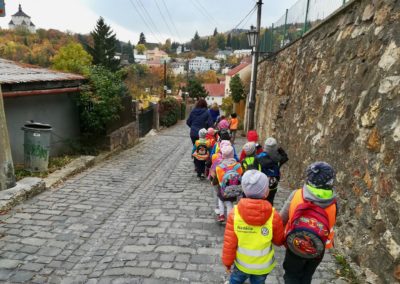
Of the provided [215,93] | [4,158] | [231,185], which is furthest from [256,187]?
[215,93]

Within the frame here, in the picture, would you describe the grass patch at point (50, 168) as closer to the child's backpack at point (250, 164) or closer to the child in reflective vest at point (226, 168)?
the child in reflective vest at point (226, 168)

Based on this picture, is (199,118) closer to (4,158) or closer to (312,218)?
(4,158)

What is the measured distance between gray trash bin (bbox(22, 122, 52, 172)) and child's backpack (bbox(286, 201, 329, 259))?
19.1ft

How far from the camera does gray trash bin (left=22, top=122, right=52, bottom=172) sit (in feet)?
22.6

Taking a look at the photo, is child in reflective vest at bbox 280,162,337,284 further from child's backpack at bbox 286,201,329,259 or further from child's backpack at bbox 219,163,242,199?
child's backpack at bbox 219,163,242,199

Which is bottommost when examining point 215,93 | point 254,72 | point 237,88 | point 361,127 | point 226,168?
point 215,93

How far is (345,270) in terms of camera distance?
12.3 feet

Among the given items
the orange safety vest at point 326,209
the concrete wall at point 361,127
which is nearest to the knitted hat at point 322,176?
the orange safety vest at point 326,209

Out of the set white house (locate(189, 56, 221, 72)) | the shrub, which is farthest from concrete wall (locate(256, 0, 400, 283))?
white house (locate(189, 56, 221, 72))

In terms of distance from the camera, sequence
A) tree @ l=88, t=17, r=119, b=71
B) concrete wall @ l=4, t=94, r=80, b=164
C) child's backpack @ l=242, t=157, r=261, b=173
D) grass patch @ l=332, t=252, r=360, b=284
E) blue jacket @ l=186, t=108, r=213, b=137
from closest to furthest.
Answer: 1. grass patch @ l=332, t=252, r=360, b=284
2. child's backpack @ l=242, t=157, r=261, b=173
3. concrete wall @ l=4, t=94, r=80, b=164
4. blue jacket @ l=186, t=108, r=213, b=137
5. tree @ l=88, t=17, r=119, b=71

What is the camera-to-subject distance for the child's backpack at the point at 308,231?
8.70 ft

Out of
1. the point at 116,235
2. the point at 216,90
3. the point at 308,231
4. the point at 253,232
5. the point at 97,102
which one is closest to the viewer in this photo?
the point at 308,231

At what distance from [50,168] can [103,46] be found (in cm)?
4405

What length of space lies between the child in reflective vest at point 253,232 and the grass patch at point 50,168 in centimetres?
522
